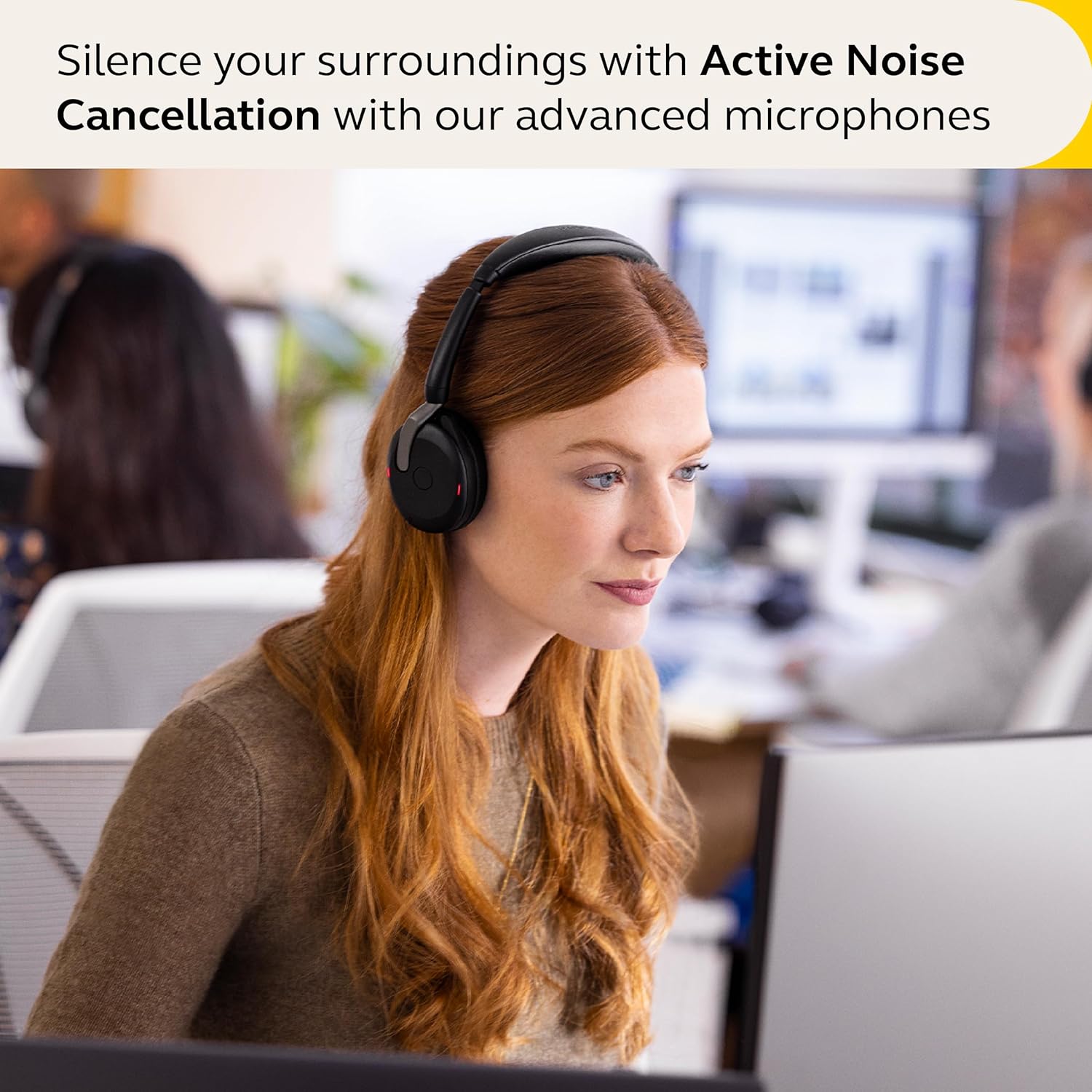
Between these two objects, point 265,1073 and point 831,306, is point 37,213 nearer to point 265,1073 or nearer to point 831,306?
point 831,306

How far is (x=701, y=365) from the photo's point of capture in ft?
2.66

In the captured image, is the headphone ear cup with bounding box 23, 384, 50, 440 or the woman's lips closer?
the woman's lips

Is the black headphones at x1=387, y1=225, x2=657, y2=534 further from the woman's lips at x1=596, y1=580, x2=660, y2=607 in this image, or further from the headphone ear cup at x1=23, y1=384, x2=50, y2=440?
the headphone ear cup at x1=23, y1=384, x2=50, y2=440

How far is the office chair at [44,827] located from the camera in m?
0.87

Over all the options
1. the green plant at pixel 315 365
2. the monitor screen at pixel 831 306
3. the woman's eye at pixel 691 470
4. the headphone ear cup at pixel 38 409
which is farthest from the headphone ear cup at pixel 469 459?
the green plant at pixel 315 365

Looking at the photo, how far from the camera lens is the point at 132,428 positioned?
5.86ft

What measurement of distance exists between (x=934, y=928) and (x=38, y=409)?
1.60m

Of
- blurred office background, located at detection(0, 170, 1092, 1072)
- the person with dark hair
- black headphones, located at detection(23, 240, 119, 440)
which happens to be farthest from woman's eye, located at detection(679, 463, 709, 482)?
the person with dark hair

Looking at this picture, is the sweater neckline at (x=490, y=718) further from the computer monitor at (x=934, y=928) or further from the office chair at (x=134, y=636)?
the computer monitor at (x=934, y=928)

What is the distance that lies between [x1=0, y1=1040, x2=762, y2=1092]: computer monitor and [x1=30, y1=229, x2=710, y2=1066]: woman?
356 mm

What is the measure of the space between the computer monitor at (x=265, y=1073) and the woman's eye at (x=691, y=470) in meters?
0.48

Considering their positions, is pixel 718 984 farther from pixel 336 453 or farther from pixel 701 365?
pixel 336 453

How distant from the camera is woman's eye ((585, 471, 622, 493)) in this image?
76 centimetres

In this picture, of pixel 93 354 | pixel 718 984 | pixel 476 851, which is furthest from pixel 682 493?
pixel 93 354
